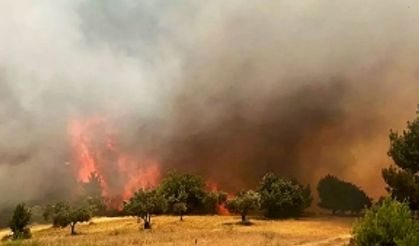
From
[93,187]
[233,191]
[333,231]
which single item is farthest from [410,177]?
[93,187]

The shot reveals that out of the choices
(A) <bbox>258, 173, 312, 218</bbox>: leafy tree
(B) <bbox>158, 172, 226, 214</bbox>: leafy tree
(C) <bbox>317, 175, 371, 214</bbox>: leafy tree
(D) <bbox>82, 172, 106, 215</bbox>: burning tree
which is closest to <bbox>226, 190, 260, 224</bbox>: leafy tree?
(A) <bbox>258, 173, 312, 218</bbox>: leafy tree

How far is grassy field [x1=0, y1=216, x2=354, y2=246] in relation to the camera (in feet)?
160

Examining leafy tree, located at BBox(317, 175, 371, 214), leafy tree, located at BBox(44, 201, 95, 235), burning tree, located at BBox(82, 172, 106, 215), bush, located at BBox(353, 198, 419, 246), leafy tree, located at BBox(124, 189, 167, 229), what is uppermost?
burning tree, located at BBox(82, 172, 106, 215)

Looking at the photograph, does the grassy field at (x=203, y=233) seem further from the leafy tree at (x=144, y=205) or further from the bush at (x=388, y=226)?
the bush at (x=388, y=226)

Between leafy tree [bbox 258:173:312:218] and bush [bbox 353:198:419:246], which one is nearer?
bush [bbox 353:198:419:246]

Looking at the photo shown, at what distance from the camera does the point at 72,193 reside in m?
112

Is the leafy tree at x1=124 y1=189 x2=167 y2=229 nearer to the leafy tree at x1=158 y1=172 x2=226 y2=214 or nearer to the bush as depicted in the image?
the leafy tree at x1=158 y1=172 x2=226 y2=214

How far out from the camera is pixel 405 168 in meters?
52.8

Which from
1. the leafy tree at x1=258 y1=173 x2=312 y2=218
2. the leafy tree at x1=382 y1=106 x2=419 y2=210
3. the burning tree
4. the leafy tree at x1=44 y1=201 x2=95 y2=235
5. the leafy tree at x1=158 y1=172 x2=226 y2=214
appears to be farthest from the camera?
the burning tree


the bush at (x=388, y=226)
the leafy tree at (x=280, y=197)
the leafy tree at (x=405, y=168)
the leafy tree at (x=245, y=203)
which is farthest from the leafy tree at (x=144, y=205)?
the bush at (x=388, y=226)

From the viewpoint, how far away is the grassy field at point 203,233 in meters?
48.7

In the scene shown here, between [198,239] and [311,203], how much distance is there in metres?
46.5

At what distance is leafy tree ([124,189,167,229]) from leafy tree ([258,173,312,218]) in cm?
1945

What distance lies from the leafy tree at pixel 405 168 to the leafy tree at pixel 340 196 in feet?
122
